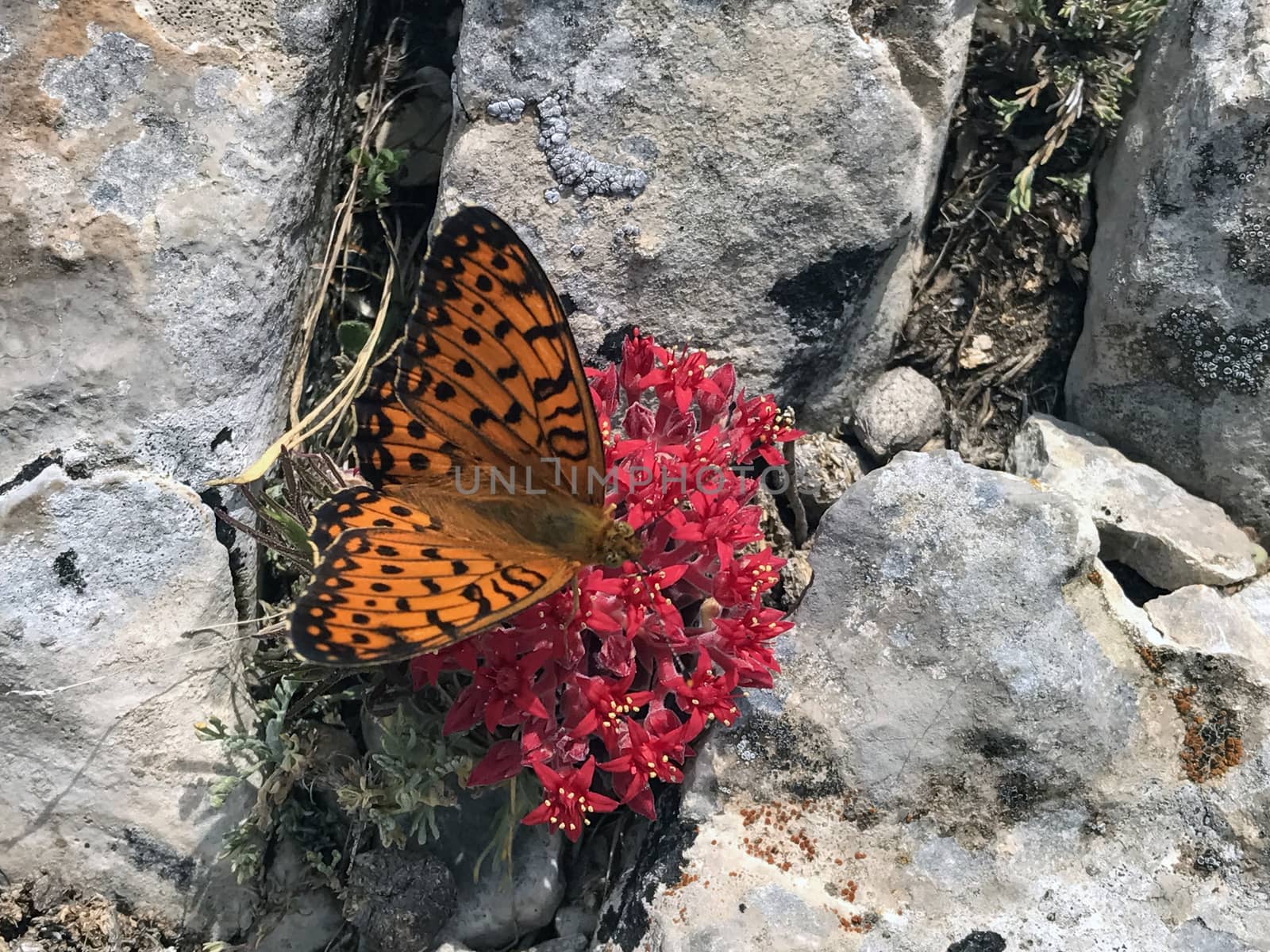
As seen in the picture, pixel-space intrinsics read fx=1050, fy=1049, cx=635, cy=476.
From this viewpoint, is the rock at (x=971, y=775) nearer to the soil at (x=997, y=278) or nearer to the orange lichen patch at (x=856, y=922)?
the orange lichen patch at (x=856, y=922)

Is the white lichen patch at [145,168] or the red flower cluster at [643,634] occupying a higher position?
the white lichen patch at [145,168]

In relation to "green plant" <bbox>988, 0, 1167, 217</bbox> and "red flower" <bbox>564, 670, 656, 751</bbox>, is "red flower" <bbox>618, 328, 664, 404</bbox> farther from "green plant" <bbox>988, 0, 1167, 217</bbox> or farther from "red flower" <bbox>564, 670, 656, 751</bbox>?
"green plant" <bbox>988, 0, 1167, 217</bbox>

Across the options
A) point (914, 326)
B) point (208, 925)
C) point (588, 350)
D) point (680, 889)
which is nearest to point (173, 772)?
point (208, 925)

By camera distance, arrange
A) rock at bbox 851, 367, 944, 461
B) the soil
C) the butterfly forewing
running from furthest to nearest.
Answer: the soil → rock at bbox 851, 367, 944, 461 → the butterfly forewing

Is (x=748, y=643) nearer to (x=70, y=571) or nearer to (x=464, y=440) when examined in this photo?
(x=464, y=440)

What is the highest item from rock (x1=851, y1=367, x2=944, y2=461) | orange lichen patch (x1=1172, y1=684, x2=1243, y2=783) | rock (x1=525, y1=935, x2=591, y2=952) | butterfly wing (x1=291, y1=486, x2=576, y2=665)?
rock (x1=851, y1=367, x2=944, y2=461)

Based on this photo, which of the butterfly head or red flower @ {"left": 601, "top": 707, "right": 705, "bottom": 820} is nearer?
the butterfly head

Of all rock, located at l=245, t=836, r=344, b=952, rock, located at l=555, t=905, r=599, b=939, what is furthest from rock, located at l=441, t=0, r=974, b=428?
rock, located at l=245, t=836, r=344, b=952

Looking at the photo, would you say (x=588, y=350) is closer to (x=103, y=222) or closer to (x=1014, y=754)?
(x=103, y=222)

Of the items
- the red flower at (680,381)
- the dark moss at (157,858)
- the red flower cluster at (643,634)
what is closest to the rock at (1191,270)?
the red flower cluster at (643,634)
